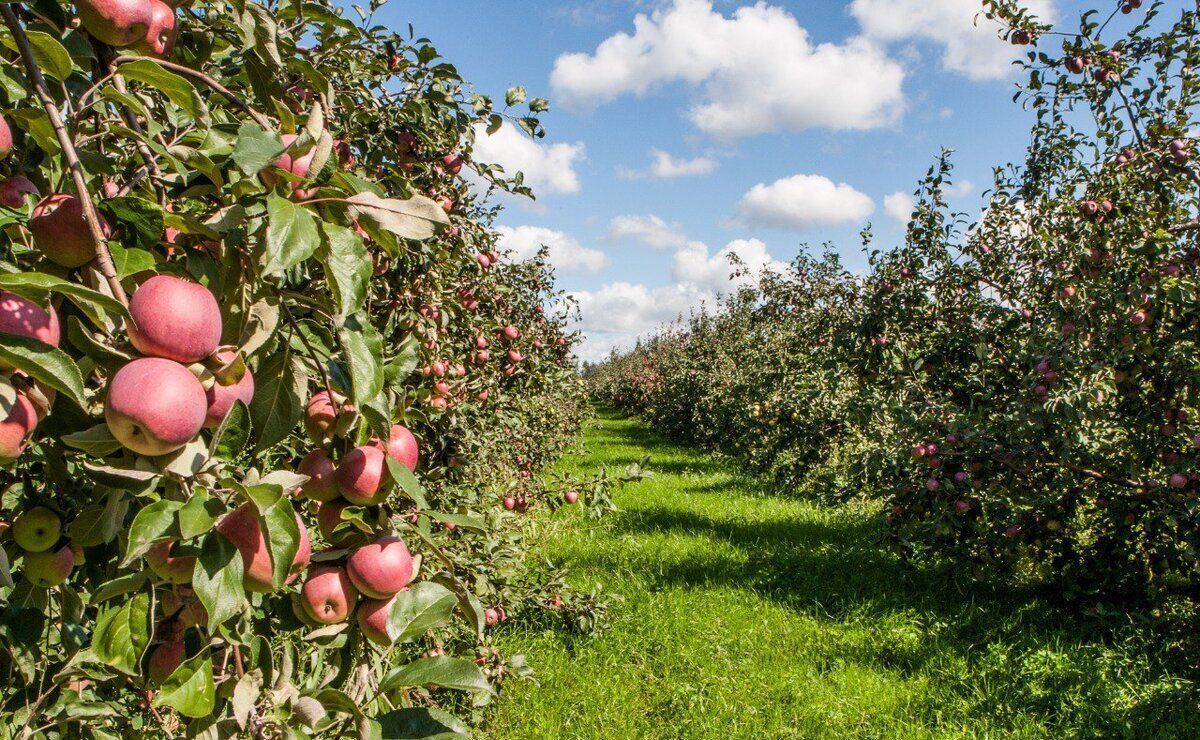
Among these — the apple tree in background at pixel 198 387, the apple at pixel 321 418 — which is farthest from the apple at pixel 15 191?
the apple at pixel 321 418

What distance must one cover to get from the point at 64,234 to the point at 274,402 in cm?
27

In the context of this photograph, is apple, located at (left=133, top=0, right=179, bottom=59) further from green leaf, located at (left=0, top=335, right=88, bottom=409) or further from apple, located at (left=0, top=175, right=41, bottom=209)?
green leaf, located at (left=0, top=335, right=88, bottom=409)

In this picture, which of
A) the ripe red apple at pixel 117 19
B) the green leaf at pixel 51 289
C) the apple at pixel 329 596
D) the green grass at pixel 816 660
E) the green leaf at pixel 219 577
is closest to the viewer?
the green leaf at pixel 51 289

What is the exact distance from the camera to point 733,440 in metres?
12.0

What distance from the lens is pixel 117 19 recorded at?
80 cm

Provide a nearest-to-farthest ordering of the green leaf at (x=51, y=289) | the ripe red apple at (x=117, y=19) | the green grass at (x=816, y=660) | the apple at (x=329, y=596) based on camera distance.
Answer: the green leaf at (x=51, y=289), the ripe red apple at (x=117, y=19), the apple at (x=329, y=596), the green grass at (x=816, y=660)

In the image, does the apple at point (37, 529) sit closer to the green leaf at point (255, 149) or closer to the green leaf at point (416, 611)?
the green leaf at point (416, 611)

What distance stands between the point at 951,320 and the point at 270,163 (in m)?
4.74

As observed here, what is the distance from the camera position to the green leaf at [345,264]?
710 mm

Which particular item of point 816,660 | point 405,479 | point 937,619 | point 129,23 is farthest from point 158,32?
point 937,619

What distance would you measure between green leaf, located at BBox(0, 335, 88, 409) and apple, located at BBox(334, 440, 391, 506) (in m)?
0.31

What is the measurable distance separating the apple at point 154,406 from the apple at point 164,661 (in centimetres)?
36

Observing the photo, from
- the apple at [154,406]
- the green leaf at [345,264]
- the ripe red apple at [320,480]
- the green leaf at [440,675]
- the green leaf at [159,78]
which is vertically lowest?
the green leaf at [440,675]

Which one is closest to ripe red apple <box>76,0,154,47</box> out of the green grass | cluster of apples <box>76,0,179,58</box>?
cluster of apples <box>76,0,179,58</box>
